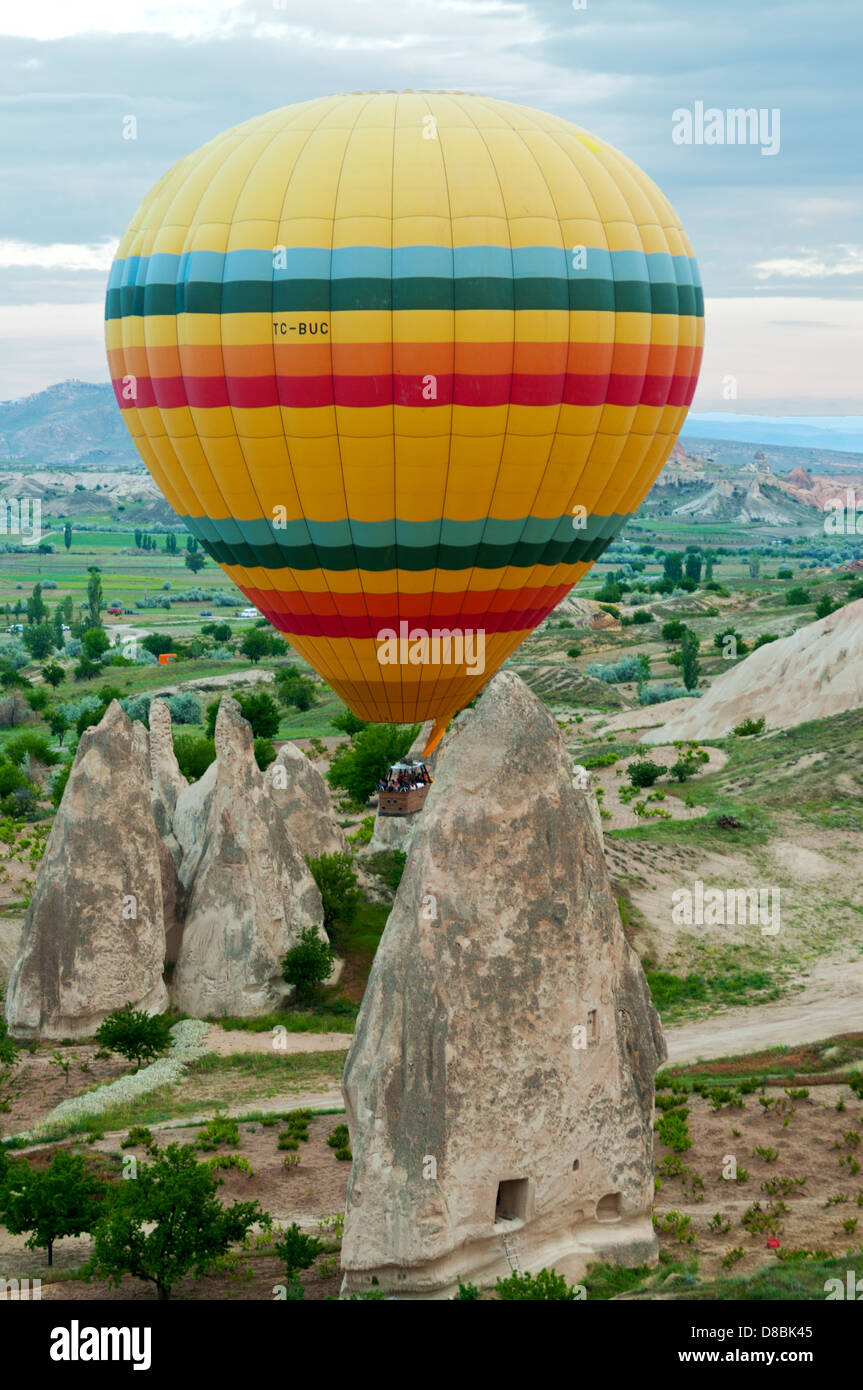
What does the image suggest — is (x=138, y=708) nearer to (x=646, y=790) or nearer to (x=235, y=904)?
(x=646, y=790)

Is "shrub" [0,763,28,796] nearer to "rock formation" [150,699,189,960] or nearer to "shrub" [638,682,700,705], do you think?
"rock formation" [150,699,189,960]

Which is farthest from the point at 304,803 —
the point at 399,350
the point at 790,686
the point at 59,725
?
the point at 59,725

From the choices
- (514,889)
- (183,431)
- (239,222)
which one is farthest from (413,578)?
(514,889)

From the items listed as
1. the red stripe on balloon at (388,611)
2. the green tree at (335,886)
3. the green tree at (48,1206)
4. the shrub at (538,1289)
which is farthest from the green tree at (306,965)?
the shrub at (538,1289)

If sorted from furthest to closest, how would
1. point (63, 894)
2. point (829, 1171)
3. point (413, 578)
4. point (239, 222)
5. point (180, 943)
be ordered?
1. point (180, 943)
2. point (63, 894)
3. point (413, 578)
4. point (239, 222)
5. point (829, 1171)

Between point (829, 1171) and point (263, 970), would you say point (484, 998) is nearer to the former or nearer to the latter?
point (829, 1171)

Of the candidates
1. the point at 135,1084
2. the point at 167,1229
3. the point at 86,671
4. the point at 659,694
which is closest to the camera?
the point at 167,1229

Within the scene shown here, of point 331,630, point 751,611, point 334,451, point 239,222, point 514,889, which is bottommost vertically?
point 751,611
